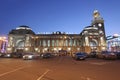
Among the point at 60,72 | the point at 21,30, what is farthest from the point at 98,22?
the point at 60,72

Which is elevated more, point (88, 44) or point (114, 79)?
point (88, 44)

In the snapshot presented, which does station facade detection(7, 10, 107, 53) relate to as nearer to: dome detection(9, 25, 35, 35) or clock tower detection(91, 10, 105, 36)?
dome detection(9, 25, 35, 35)

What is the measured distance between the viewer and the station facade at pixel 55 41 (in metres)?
117

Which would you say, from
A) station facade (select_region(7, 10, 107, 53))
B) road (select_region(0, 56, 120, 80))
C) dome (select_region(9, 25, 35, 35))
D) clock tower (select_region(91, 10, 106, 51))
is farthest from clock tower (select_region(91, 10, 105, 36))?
road (select_region(0, 56, 120, 80))

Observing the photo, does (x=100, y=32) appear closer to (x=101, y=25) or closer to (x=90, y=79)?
(x=101, y=25)

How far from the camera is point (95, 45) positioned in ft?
401

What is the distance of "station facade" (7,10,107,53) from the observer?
11681 centimetres

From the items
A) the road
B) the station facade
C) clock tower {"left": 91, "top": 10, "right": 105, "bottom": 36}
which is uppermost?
clock tower {"left": 91, "top": 10, "right": 105, "bottom": 36}

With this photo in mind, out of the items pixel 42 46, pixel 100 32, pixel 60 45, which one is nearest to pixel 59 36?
pixel 60 45

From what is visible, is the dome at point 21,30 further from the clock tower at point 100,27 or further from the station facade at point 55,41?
the clock tower at point 100,27

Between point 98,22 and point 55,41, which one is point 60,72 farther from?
point 98,22

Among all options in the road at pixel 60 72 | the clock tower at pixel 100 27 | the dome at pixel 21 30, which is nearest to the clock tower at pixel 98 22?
the clock tower at pixel 100 27

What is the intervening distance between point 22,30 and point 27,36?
1044 cm

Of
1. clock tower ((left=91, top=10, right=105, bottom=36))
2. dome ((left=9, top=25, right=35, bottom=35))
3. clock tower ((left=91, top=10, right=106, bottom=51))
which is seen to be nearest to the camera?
clock tower ((left=91, top=10, right=106, bottom=51))
